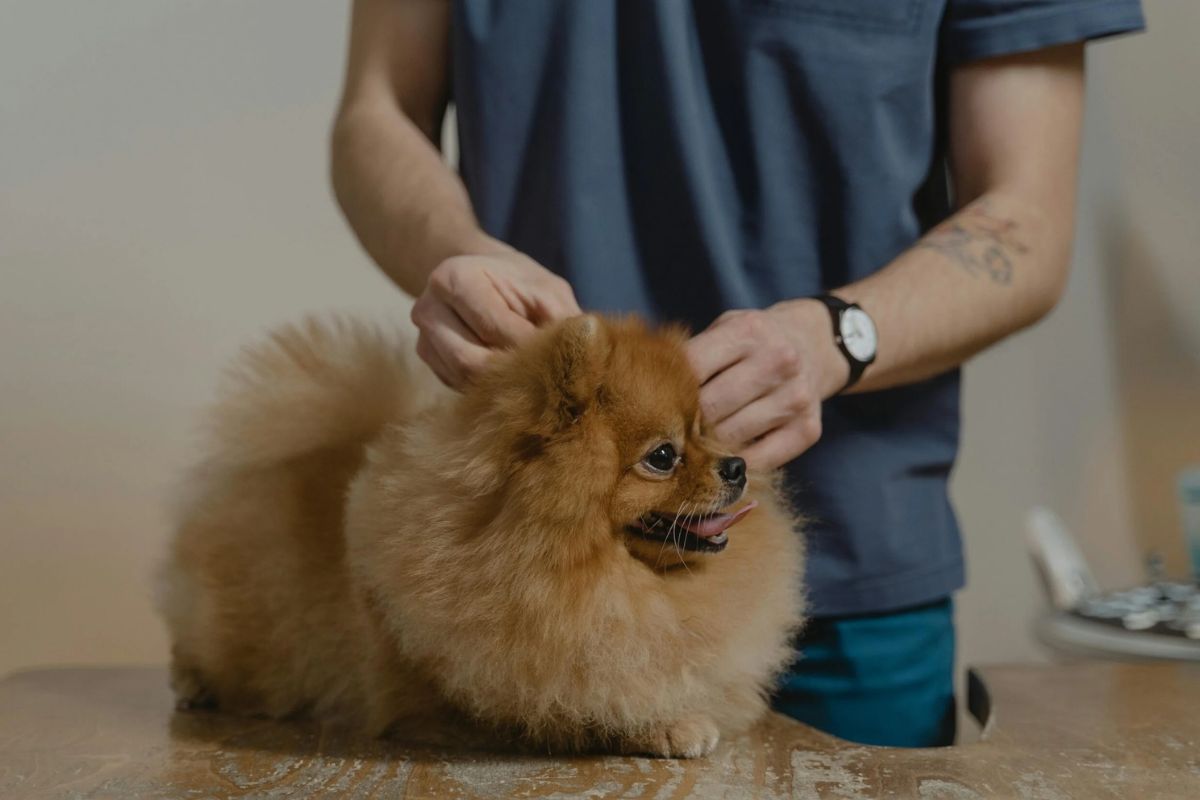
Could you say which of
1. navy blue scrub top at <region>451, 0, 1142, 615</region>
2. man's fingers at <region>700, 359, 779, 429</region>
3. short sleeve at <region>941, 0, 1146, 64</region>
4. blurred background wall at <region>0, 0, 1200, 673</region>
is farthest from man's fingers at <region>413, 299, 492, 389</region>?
blurred background wall at <region>0, 0, 1200, 673</region>

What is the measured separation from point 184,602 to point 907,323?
91cm

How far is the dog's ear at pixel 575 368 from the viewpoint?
0.99 m

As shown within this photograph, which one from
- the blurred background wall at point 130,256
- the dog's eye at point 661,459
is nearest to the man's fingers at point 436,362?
the dog's eye at point 661,459

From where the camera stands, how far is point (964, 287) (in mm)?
1351

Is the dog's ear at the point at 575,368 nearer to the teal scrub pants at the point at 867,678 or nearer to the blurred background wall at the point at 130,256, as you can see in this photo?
the teal scrub pants at the point at 867,678

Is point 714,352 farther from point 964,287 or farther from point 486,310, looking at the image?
point 964,287

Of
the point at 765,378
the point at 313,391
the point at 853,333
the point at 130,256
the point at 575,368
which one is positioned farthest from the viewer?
the point at 130,256

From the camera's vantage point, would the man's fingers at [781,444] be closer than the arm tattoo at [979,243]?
Yes

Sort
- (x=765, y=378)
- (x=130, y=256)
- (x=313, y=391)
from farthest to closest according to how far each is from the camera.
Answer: (x=130, y=256), (x=313, y=391), (x=765, y=378)

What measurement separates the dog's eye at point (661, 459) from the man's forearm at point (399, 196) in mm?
359

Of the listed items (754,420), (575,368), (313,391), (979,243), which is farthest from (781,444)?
(313,391)

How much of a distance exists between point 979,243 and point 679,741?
717 mm

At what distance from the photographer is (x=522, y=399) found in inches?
40.2

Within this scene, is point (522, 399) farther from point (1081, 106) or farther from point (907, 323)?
point (1081, 106)
